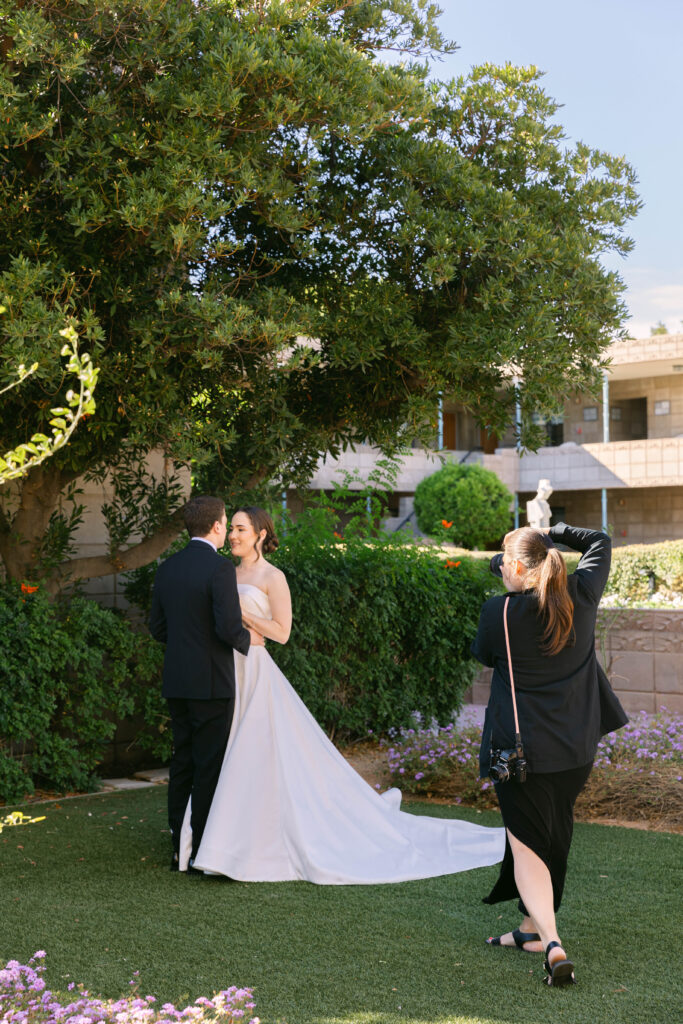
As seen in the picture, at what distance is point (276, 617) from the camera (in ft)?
19.6

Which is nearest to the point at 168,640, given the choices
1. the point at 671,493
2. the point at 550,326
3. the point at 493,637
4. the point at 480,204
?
the point at 493,637

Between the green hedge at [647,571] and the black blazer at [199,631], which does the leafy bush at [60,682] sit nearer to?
the black blazer at [199,631]

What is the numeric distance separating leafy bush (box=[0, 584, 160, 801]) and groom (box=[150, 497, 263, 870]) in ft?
5.82

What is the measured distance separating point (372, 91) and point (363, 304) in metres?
1.31

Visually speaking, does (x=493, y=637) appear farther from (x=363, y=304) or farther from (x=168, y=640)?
(x=363, y=304)

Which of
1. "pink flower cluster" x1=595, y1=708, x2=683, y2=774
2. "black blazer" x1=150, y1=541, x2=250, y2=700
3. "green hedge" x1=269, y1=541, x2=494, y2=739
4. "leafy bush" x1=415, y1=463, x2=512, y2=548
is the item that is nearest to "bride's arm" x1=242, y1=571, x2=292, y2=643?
"black blazer" x1=150, y1=541, x2=250, y2=700

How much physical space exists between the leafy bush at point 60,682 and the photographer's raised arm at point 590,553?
4.07 metres

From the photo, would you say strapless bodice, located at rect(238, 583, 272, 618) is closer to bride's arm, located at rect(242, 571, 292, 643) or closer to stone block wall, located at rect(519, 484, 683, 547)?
bride's arm, located at rect(242, 571, 292, 643)

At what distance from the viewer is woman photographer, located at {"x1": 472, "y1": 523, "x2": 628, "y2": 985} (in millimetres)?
4051

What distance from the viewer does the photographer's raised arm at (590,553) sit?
13.8 feet

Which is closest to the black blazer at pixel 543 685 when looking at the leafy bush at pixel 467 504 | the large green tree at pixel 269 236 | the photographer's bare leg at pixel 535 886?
the photographer's bare leg at pixel 535 886

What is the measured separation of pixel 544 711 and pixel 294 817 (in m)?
2.07

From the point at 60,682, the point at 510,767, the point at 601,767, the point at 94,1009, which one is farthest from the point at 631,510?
the point at 94,1009

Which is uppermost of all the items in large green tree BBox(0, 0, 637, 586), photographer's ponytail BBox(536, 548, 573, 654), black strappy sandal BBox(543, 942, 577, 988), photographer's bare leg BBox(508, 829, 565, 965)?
large green tree BBox(0, 0, 637, 586)
